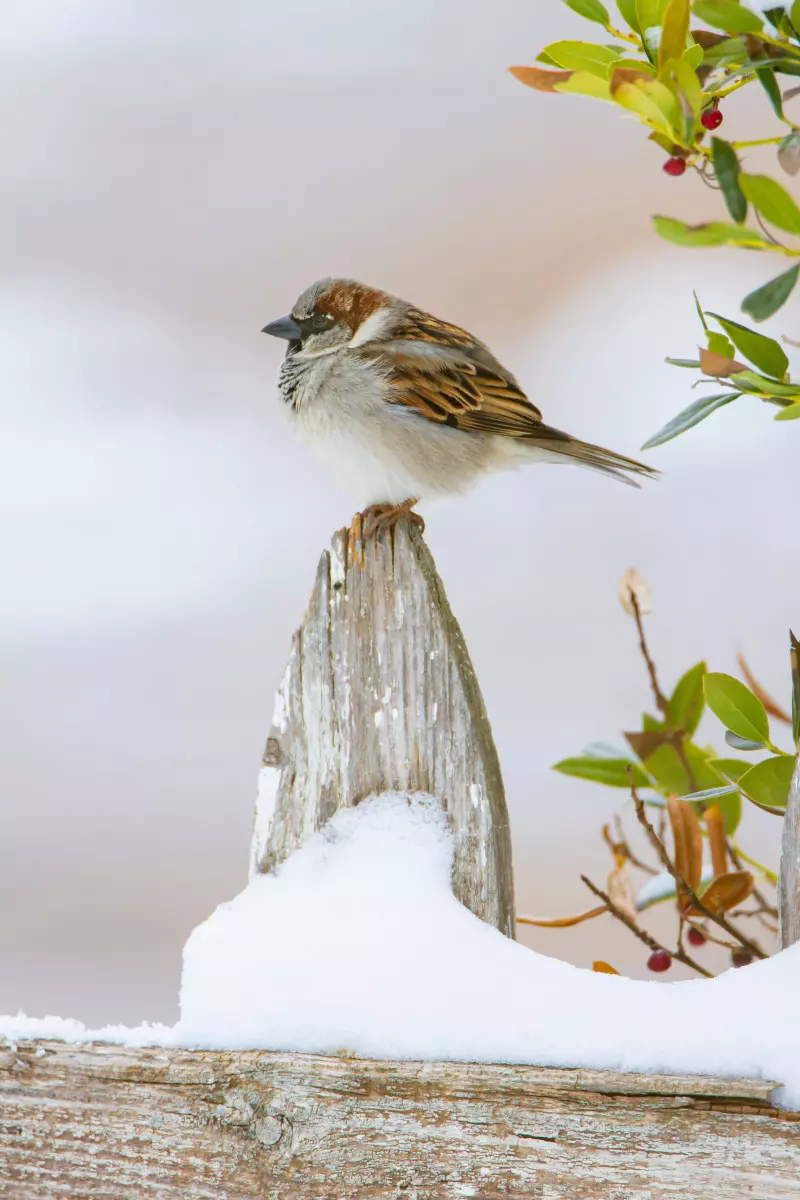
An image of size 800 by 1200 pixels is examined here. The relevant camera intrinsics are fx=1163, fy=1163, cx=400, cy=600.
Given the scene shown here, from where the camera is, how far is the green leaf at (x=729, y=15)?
951mm

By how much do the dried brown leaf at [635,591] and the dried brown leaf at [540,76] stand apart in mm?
604

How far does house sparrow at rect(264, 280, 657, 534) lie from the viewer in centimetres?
186

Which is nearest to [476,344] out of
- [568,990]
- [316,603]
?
[316,603]

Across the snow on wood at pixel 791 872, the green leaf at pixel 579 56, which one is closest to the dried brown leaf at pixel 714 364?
the green leaf at pixel 579 56

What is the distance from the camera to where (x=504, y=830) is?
1.21 metres

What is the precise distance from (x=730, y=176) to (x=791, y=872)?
2.06 ft

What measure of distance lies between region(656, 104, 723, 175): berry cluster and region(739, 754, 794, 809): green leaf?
574 mm

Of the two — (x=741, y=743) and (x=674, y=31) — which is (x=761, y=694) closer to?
(x=741, y=743)

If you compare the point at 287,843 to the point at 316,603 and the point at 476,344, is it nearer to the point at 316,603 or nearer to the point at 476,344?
the point at 316,603

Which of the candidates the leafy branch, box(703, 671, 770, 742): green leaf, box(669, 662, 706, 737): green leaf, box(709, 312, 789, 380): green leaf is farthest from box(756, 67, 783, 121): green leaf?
box(669, 662, 706, 737): green leaf

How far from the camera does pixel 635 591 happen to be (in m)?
1.42

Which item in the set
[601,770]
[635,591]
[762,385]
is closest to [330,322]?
[635,591]

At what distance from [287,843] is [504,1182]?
0.40 metres

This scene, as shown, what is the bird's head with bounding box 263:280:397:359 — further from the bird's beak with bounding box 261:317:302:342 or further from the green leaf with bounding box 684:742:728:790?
the green leaf with bounding box 684:742:728:790
